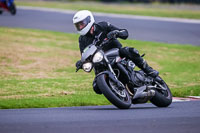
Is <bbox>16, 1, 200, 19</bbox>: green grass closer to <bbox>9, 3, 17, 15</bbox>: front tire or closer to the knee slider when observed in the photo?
<bbox>9, 3, 17, 15</bbox>: front tire

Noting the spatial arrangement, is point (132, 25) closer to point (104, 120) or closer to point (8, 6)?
point (8, 6)

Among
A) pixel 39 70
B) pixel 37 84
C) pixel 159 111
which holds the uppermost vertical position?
pixel 159 111

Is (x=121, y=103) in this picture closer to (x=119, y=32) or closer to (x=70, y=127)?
(x=119, y=32)

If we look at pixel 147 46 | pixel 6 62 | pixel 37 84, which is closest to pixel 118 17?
pixel 147 46

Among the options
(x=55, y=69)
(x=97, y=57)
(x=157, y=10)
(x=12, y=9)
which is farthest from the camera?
(x=157, y=10)

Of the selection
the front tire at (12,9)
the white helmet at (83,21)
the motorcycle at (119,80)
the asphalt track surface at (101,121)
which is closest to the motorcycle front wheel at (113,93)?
the motorcycle at (119,80)

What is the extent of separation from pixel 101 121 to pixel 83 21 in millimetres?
2105

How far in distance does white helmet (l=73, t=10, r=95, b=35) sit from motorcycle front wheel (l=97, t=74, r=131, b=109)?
907 millimetres

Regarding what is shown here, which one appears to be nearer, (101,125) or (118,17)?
(101,125)

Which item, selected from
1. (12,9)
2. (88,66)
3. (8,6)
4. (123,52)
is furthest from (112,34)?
(12,9)

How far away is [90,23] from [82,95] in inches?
94.2

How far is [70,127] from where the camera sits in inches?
251

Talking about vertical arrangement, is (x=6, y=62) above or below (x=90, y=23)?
below

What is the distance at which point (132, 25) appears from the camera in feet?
81.2
